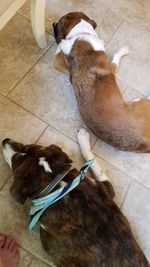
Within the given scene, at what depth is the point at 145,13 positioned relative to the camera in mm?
2902

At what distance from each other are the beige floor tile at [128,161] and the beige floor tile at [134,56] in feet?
1.54

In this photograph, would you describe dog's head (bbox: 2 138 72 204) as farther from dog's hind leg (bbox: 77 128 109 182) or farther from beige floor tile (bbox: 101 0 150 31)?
beige floor tile (bbox: 101 0 150 31)

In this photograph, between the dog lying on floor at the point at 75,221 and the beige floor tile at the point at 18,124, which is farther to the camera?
the beige floor tile at the point at 18,124

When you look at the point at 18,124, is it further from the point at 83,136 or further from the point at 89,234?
the point at 89,234

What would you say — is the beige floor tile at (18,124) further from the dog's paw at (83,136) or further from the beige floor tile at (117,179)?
the beige floor tile at (117,179)

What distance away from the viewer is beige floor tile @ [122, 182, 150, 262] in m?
2.22

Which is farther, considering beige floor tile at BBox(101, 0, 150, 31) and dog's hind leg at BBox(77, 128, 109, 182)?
beige floor tile at BBox(101, 0, 150, 31)

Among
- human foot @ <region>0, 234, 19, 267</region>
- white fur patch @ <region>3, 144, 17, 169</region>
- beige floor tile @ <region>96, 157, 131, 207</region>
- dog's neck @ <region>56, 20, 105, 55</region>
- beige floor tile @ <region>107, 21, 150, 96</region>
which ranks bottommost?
beige floor tile @ <region>96, 157, 131, 207</region>

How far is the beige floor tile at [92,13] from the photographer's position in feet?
8.95

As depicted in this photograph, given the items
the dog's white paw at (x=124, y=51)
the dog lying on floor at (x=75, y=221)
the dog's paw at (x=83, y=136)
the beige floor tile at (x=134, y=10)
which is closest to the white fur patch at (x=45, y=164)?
the dog lying on floor at (x=75, y=221)

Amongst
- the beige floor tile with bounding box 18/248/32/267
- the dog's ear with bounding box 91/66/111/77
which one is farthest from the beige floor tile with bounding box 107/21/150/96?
the beige floor tile with bounding box 18/248/32/267

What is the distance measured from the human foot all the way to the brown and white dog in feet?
2.52

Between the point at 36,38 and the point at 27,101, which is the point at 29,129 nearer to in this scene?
the point at 27,101

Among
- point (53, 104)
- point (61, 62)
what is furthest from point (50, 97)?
point (61, 62)
